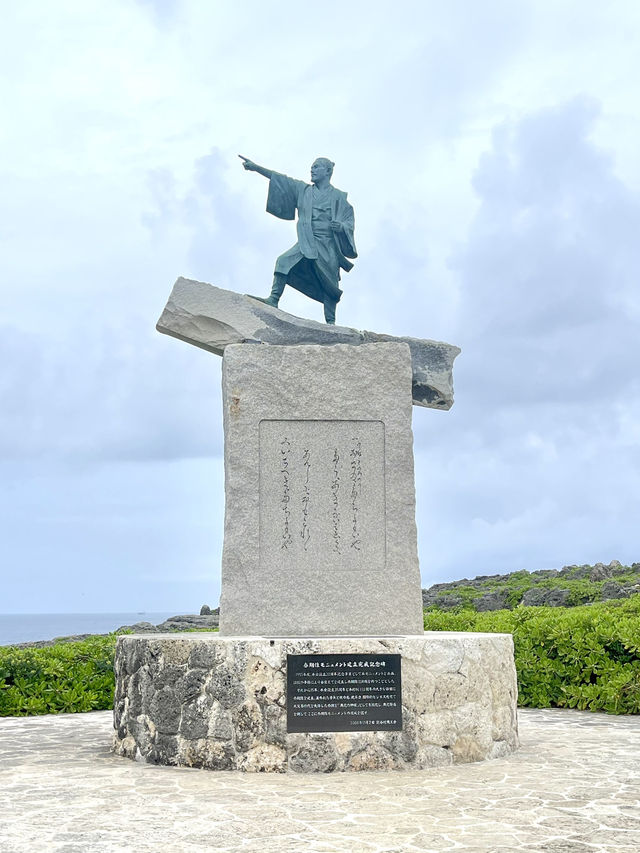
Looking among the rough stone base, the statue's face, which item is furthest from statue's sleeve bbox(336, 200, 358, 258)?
the rough stone base

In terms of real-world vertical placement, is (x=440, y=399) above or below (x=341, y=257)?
below

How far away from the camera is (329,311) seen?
7.00 meters

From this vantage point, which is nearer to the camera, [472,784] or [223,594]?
[472,784]

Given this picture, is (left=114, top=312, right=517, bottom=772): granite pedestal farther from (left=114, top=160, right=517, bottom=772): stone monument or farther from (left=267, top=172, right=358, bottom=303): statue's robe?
(left=267, top=172, right=358, bottom=303): statue's robe

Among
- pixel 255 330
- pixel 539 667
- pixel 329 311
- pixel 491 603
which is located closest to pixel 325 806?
pixel 255 330

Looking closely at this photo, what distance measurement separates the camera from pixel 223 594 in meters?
5.89

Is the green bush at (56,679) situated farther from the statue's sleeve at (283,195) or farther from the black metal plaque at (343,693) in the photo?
the statue's sleeve at (283,195)

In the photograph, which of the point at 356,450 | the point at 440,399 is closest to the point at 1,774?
the point at 356,450

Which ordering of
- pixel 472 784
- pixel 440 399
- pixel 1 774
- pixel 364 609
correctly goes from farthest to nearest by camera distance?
pixel 440 399, pixel 364 609, pixel 1 774, pixel 472 784

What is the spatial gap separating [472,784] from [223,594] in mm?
1991

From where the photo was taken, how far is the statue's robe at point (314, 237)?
6910mm

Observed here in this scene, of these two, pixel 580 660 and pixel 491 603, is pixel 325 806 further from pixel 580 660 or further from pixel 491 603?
pixel 491 603

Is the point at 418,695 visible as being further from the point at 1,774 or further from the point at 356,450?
the point at 1,774

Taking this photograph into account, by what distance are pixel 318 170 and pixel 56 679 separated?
473 cm
